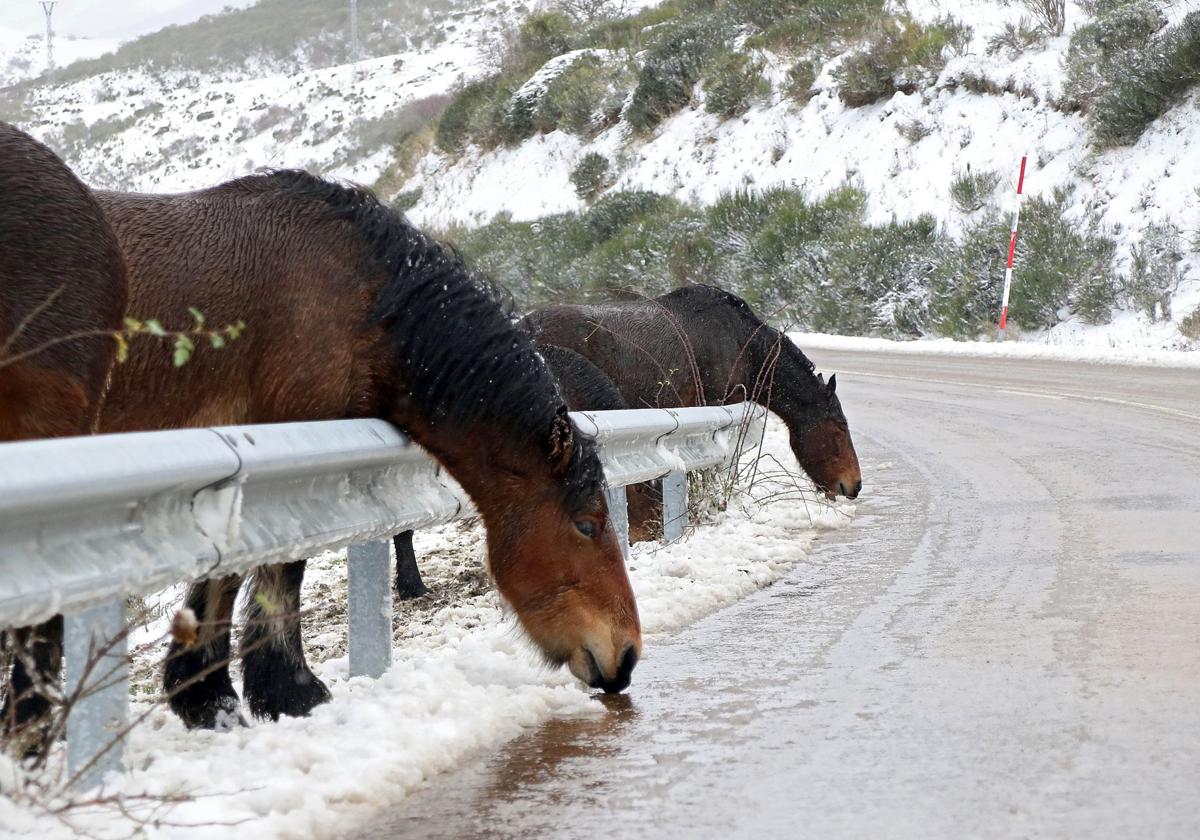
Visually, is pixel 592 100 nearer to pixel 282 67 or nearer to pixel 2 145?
pixel 2 145

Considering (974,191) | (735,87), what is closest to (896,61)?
(735,87)

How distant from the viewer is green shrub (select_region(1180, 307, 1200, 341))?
2130 centimetres

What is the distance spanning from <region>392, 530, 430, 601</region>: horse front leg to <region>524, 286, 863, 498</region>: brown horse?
3.08 meters

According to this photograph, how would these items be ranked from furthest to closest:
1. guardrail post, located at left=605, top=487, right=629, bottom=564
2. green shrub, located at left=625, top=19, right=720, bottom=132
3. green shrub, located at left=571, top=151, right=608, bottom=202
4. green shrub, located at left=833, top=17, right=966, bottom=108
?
green shrub, located at left=625, top=19, right=720, bottom=132 < green shrub, located at left=571, top=151, right=608, bottom=202 < green shrub, located at left=833, top=17, right=966, bottom=108 < guardrail post, located at left=605, top=487, right=629, bottom=564

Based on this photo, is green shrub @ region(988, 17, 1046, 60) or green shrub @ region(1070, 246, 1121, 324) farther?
green shrub @ region(988, 17, 1046, 60)

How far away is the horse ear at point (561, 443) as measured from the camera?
4.91 metres

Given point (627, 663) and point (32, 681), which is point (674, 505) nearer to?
point (627, 663)

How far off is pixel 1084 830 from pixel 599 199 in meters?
33.4

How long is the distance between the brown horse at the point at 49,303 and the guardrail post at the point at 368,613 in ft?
3.70

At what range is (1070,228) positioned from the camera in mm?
25453

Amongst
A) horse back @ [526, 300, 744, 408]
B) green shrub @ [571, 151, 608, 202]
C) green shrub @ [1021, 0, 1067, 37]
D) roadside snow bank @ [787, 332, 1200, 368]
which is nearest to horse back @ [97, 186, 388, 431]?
horse back @ [526, 300, 744, 408]

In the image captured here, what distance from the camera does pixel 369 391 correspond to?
512cm

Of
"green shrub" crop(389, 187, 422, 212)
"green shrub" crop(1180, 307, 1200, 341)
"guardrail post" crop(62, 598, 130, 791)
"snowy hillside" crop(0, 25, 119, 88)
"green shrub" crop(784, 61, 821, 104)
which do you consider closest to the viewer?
"guardrail post" crop(62, 598, 130, 791)

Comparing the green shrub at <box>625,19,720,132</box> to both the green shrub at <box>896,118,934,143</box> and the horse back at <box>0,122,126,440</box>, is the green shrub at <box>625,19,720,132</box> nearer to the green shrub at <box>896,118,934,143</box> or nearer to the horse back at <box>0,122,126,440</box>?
the green shrub at <box>896,118,934,143</box>
